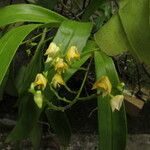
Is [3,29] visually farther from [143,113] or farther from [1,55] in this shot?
[143,113]

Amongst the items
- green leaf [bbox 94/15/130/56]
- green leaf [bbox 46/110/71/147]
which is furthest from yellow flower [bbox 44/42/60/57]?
green leaf [bbox 46/110/71/147]

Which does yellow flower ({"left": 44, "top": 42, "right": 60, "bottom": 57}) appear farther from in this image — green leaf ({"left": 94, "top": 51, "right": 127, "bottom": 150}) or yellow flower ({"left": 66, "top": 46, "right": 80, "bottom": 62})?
green leaf ({"left": 94, "top": 51, "right": 127, "bottom": 150})

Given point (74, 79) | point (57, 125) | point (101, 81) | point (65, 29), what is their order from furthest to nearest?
point (74, 79) → point (57, 125) → point (65, 29) → point (101, 81)

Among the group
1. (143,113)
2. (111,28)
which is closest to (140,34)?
(111,28)

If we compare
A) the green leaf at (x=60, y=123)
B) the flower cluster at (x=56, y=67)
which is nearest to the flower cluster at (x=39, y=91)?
the flower cluster at (x=56, y=67)

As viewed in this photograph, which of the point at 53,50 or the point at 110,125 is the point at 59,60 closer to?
the point at 53,50
